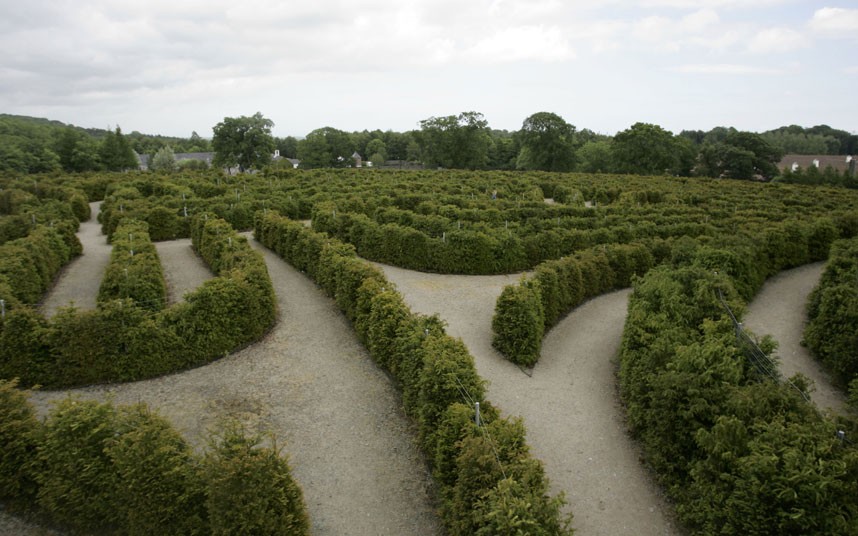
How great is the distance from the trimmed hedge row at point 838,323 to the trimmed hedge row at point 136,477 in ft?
42.6

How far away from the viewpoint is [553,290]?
15500 mm

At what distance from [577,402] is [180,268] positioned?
1773 centimetres

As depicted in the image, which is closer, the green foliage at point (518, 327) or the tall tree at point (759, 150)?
the green foliage at point (518, 327)

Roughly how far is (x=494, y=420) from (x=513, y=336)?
209 inches

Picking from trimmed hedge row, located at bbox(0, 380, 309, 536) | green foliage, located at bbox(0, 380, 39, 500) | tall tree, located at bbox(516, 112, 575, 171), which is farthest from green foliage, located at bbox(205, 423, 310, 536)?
tall tree, located at bbox(516, 112, 575, 171)

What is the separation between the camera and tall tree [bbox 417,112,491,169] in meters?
74.8

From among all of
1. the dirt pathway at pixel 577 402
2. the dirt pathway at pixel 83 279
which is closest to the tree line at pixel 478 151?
the dirt pathway at pixel 83 279

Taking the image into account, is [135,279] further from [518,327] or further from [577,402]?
[577,402]

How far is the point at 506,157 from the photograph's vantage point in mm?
94625

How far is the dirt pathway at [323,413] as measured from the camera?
27.2 feet

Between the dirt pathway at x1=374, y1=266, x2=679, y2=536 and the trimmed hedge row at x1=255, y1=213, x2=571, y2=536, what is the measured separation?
87cm

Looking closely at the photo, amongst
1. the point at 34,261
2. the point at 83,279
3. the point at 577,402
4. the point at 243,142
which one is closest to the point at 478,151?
the point at 243,142

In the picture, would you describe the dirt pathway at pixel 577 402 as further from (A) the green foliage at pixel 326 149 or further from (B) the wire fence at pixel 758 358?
(A) the green foliage at pixel 326 149

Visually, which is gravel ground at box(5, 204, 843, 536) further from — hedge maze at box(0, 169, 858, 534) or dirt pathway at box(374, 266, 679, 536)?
hedge maze at box(0, 169, 858, 534)
